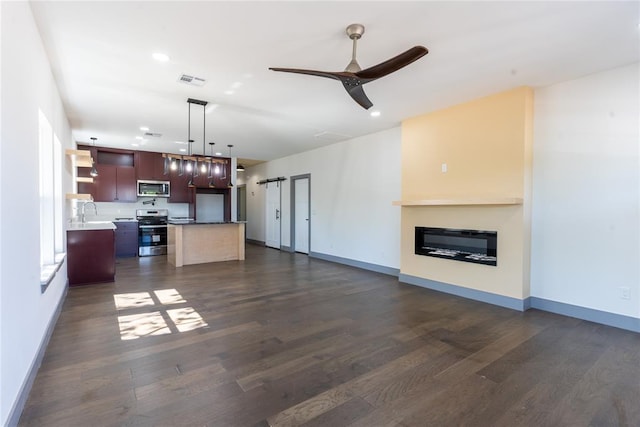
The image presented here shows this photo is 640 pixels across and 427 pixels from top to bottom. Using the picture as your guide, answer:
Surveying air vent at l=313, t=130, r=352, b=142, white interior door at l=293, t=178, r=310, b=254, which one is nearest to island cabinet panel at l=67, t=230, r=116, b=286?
air vent at l=313, t=130, r=352, b=142

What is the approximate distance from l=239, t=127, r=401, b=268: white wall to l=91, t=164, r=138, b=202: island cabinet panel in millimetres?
3980

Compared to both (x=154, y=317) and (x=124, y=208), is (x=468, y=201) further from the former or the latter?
(x=124, y=208)

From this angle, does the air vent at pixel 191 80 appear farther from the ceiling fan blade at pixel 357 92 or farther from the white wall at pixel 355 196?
the white wall at pixel 355 196

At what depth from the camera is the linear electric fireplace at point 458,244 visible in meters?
4.20

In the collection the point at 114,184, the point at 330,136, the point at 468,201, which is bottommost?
the point at 468,201

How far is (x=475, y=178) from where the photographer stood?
4336 mm

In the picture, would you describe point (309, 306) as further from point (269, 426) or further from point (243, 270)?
point (243, 270)

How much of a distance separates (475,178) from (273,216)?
6294 mm

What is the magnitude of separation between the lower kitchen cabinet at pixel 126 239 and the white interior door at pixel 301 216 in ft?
13.1

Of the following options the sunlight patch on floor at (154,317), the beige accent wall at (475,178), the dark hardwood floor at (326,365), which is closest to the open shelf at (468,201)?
the beige accent wall at (475,178)

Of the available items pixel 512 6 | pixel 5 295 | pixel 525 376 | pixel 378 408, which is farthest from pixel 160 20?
pixel 525 376

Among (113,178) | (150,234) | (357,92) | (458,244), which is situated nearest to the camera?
(357,92)

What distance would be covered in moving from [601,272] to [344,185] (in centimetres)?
450

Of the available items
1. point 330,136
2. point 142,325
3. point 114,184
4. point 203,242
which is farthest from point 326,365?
point 114,184
